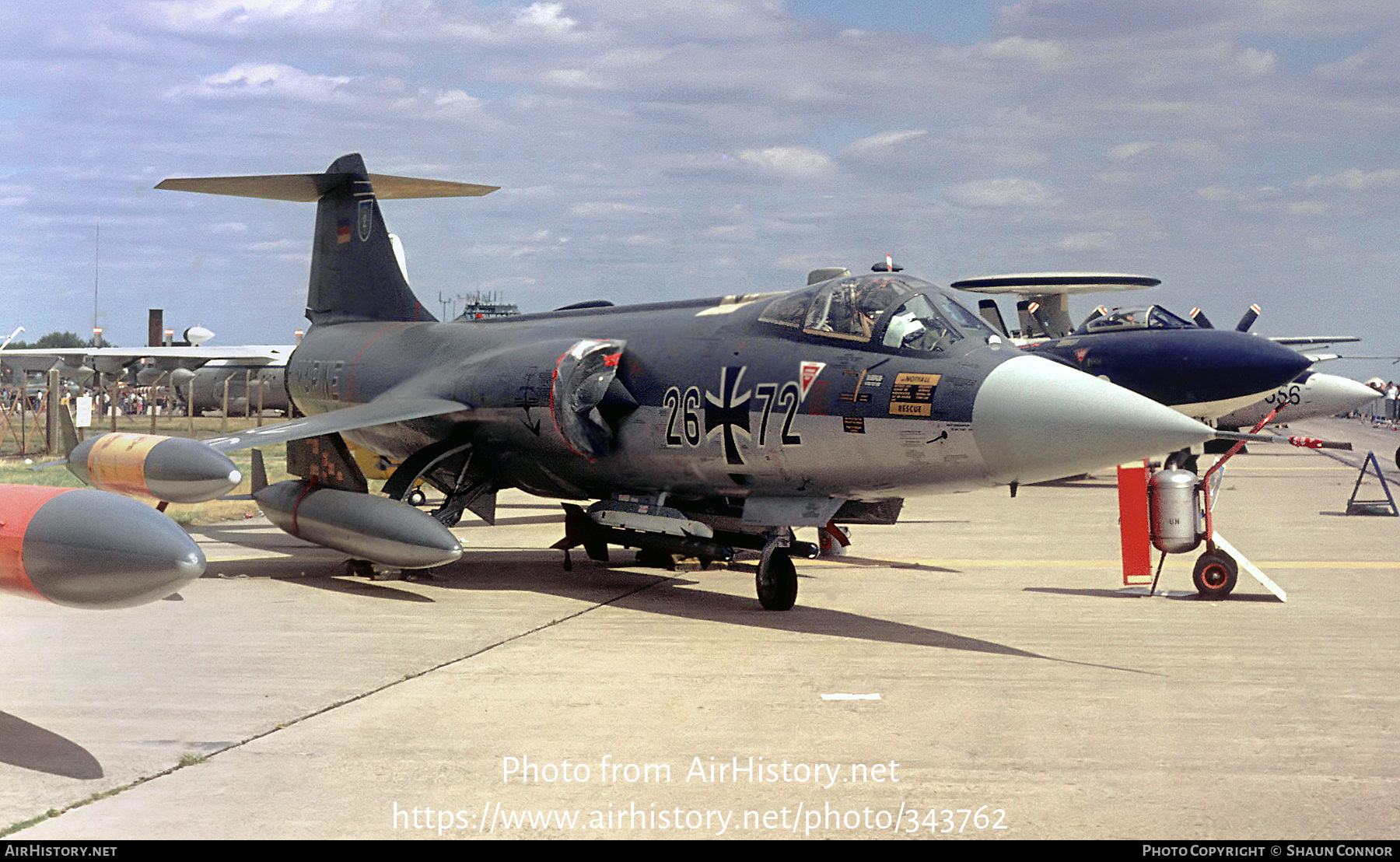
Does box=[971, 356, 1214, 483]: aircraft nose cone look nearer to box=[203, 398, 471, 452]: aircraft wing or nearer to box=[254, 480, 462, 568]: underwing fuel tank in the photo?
box=[254, 480, 462, 568]: underwing fuel tank

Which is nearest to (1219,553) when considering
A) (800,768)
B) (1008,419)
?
(1008,419)

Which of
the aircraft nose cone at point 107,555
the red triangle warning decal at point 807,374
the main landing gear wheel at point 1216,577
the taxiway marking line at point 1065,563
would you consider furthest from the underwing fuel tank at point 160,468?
the main landing gear wheel at point 1216,577

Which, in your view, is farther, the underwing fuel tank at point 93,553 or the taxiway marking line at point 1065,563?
the taxiway marking line at point 1065,563

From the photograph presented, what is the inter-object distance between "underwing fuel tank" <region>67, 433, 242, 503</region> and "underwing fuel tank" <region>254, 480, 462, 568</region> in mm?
995

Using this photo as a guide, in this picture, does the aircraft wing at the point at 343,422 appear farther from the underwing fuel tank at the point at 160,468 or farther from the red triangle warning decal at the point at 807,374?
the red triangle warning decal at the point at 807,374

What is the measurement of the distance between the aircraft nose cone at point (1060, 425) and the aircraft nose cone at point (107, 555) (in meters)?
5.84

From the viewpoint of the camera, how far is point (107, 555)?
239 inches

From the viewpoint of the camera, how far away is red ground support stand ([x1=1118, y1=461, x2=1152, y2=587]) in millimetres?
11992

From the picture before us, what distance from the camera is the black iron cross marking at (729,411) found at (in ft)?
36.8

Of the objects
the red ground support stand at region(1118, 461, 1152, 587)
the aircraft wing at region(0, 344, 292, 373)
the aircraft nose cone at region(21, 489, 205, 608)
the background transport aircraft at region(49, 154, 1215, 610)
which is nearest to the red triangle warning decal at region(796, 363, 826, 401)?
the background transport aircraft at region(49, 154, 1215, 610)

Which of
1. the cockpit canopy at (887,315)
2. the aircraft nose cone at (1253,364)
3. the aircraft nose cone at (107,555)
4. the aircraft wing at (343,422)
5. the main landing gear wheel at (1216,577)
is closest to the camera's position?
the aircraft nose cone at (107,555)

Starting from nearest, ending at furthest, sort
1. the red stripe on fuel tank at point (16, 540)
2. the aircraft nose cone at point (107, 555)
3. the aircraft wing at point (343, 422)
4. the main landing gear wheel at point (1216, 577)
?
the aircraft nose cone at point (107, 555) < the red stripe on fuel tank at point (16, 540) < the main landing gear wheel at point (1216, 577) < the aircraft wing at point (343, 422)

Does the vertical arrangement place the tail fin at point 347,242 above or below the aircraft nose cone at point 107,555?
above

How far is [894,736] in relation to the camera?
6676 millimetres
